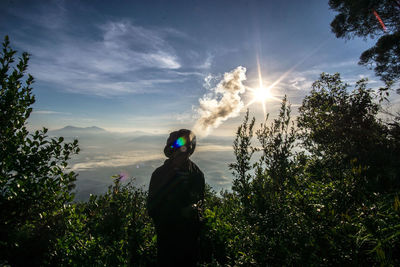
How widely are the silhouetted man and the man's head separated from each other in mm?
22

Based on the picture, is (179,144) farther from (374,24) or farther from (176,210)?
(374,24)

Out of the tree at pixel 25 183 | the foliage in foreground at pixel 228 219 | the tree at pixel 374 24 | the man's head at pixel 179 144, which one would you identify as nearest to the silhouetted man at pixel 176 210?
the man's head at pixel 179 144

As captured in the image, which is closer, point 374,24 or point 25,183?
point 25,183

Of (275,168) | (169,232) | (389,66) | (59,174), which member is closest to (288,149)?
(275,168)

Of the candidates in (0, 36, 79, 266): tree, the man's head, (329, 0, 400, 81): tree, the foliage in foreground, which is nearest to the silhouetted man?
the man's head

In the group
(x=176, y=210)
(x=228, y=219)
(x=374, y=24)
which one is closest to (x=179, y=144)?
(x=176, y=210)

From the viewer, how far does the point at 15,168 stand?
2.96 metres

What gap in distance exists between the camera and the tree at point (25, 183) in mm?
2752

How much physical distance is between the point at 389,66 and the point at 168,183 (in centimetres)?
1676

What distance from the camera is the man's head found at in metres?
3.97

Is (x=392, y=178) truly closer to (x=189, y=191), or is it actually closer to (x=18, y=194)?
(x=189, y=191)

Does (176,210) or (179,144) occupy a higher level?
(179,144)

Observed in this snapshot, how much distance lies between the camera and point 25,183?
282 centimetres

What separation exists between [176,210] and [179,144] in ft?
4.39
